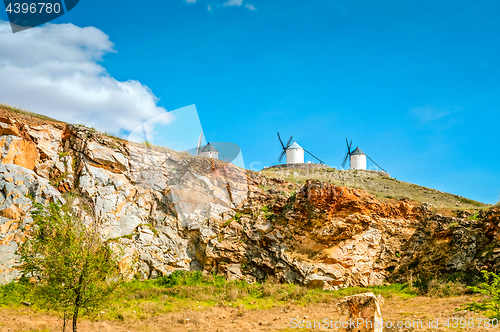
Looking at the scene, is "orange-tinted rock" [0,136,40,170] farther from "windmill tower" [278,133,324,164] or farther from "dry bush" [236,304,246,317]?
"windmill tower" [278,133,324,164]

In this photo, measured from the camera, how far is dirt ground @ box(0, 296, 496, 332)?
15.7 m

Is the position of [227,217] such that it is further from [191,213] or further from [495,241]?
[495,241]

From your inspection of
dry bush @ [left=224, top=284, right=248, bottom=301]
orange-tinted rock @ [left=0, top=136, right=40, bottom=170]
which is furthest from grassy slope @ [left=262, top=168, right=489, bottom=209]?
orange-tinted rock @ [left=0, top=136, right=40, bottom=170]

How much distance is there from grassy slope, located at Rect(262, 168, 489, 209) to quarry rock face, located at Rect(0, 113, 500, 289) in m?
5.25

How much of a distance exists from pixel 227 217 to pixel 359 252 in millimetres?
10147

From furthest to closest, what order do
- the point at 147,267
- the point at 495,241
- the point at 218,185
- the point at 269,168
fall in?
1. the point at 269,168
2. the point at 218,185
3. the point at 147,267
4. the point at 495,241

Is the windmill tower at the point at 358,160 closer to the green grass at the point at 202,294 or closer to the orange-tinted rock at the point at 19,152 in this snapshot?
the green grass at the point at 202,294

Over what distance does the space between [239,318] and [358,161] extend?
4642 cm

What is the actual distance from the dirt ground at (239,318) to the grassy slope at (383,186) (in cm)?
1285

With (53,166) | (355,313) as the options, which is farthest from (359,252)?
(53,166)

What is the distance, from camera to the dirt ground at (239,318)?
15749mm

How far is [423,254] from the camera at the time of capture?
24078 millimetres

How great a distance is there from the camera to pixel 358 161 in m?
60.1

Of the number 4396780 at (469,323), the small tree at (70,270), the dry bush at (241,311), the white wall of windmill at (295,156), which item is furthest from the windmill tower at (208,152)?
the number 4396780 at (469,323)
